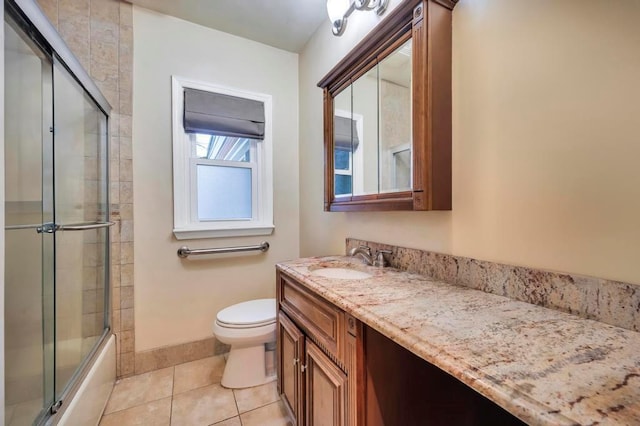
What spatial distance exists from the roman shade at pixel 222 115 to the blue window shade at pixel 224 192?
0.91ft

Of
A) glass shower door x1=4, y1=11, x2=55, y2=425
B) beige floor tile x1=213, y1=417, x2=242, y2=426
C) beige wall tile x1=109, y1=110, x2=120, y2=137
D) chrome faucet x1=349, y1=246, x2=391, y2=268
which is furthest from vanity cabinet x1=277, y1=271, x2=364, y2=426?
beige wall tile x1=109, y1=110, x2=120, y2=137

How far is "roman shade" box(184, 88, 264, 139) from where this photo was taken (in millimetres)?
1902

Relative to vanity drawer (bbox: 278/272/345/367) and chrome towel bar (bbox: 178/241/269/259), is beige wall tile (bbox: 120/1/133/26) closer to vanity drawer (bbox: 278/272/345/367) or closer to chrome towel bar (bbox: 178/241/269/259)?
chrome towel bar (bbox: 178/241/269/259)

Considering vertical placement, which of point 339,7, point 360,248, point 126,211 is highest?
point 339,7

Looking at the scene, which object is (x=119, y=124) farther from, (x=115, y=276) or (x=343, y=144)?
(x=343, y=144)

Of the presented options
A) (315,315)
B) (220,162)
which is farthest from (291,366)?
(220,162)

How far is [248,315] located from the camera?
1665mm

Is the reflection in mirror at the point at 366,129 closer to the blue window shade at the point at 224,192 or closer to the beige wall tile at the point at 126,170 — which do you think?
the blue window shade at the point at 224,192

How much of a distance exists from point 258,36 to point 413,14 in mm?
1439

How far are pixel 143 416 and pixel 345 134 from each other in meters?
1.90

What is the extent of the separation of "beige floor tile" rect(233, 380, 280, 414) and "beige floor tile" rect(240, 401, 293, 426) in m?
0.04

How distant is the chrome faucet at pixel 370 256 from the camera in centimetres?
137

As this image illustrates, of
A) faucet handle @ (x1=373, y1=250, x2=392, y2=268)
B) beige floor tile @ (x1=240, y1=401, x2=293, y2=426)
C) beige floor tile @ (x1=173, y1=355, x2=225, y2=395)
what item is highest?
faucet handle @ (x1=373, y1=250, x2=392, y2=268)

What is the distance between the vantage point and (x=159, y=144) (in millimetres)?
1865
